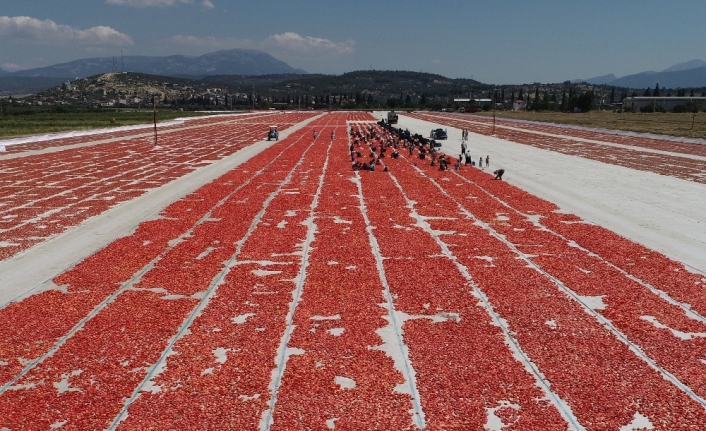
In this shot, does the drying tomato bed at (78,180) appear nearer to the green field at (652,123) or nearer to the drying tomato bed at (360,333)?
the drying tomato bed at (360,333)

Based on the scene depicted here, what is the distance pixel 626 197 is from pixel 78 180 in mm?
29940

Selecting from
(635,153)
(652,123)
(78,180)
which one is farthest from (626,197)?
(652,123)

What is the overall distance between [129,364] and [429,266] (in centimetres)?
855

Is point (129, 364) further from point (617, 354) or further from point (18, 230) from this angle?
point (18, 230)

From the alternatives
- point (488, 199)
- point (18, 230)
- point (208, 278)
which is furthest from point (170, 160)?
point (208, 278)

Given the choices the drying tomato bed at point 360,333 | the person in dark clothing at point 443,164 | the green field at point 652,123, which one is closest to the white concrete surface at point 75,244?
the drying tomato bed at point 360,333

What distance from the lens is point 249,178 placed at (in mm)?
32656

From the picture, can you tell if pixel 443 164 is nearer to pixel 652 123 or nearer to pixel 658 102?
pixel 652 123

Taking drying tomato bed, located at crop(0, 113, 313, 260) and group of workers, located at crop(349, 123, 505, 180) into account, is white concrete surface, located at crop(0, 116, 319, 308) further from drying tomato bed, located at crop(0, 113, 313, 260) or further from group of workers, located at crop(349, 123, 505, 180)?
group of workers, located at crop(349, 123, 505, 180)

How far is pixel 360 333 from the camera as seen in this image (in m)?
11.0

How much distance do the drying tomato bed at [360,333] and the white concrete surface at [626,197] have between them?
Result: 1.79m

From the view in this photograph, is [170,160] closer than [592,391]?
No

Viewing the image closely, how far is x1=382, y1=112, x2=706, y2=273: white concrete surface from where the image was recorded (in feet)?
60.7

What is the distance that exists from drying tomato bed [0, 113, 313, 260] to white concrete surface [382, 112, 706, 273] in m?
20.4
